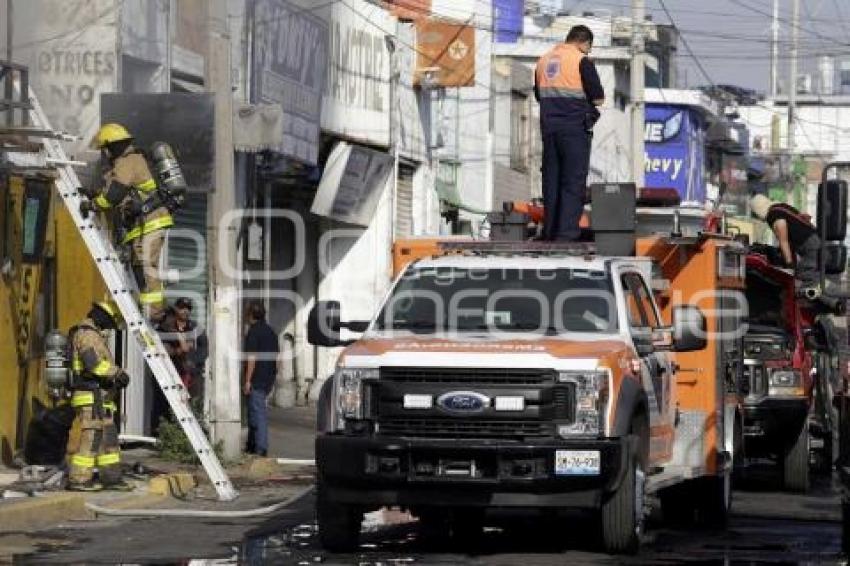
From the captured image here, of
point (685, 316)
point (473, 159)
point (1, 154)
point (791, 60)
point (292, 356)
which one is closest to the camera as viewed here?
point (685, 316)

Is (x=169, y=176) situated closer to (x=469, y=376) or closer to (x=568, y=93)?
(x=568, y=93)

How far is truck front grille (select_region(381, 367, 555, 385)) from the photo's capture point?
1300cm

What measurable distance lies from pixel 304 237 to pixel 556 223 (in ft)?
54.5

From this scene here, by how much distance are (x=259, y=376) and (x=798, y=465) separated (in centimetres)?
600

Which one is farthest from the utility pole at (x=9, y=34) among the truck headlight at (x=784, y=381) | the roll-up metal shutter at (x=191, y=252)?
the truck headlight at (x=784, y=381)

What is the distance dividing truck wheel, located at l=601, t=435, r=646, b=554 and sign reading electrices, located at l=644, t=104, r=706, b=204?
169 ft

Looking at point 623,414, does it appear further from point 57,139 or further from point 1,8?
point 1,8

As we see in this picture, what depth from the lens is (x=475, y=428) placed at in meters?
13.0

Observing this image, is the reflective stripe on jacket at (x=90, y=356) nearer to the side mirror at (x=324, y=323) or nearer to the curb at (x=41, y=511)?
the curb at (x=41, y=511)

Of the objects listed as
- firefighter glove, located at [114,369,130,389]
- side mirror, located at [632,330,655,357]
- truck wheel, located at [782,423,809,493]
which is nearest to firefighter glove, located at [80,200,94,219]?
firefighter glove, located at [114,369,130,389]

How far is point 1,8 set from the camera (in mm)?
19812

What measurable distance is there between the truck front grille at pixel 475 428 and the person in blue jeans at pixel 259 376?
29.9ft

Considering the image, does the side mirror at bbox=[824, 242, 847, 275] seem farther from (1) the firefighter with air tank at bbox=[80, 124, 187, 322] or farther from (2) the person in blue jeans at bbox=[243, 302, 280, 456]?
(2) the person in blue jeans at bbox=[243, 302, 280, 456]

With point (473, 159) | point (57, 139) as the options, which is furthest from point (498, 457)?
point (473, 159)
